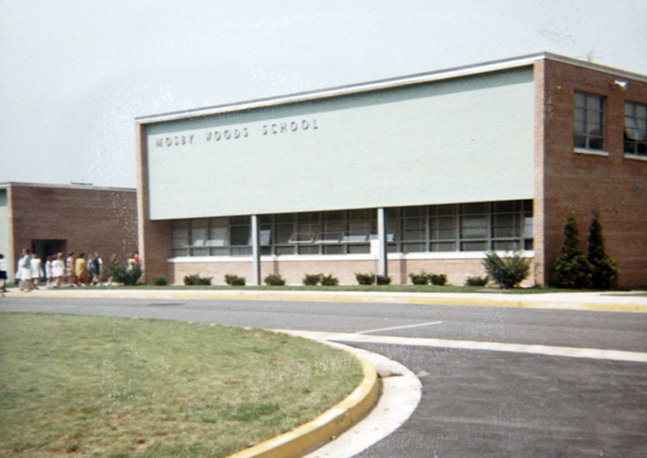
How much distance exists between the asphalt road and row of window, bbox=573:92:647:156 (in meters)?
11.5

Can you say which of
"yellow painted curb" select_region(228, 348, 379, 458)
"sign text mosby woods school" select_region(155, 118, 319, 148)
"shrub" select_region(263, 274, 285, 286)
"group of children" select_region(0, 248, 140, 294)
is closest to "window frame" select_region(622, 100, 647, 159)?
"sign text mosby woods school" select_region(155, 118, 319, 148)

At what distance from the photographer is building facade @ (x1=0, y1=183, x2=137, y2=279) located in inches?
1631

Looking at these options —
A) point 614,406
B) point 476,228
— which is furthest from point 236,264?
point 614,406

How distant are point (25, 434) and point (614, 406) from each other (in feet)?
17.0

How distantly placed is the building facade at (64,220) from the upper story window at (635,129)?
32.1 metres

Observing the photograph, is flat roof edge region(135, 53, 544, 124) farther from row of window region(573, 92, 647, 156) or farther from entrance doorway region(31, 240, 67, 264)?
entrance doorway region(31, 240, 67, 264)

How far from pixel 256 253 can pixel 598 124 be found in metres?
15.6

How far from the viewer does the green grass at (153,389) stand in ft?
17.1

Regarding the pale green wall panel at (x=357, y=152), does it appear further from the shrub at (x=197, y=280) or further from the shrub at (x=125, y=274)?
the shrub at (x=125, y=274)

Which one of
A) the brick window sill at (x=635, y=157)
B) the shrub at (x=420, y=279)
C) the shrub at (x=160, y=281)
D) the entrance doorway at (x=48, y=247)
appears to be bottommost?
the shrub at (x=160, y=281)

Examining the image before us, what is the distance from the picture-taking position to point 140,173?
35.7 meters

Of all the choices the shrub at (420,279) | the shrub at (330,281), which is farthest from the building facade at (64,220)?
the shrub at (420,279)

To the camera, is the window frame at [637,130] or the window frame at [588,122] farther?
the window frame at [637,130]

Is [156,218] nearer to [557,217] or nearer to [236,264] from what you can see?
[236,264]
